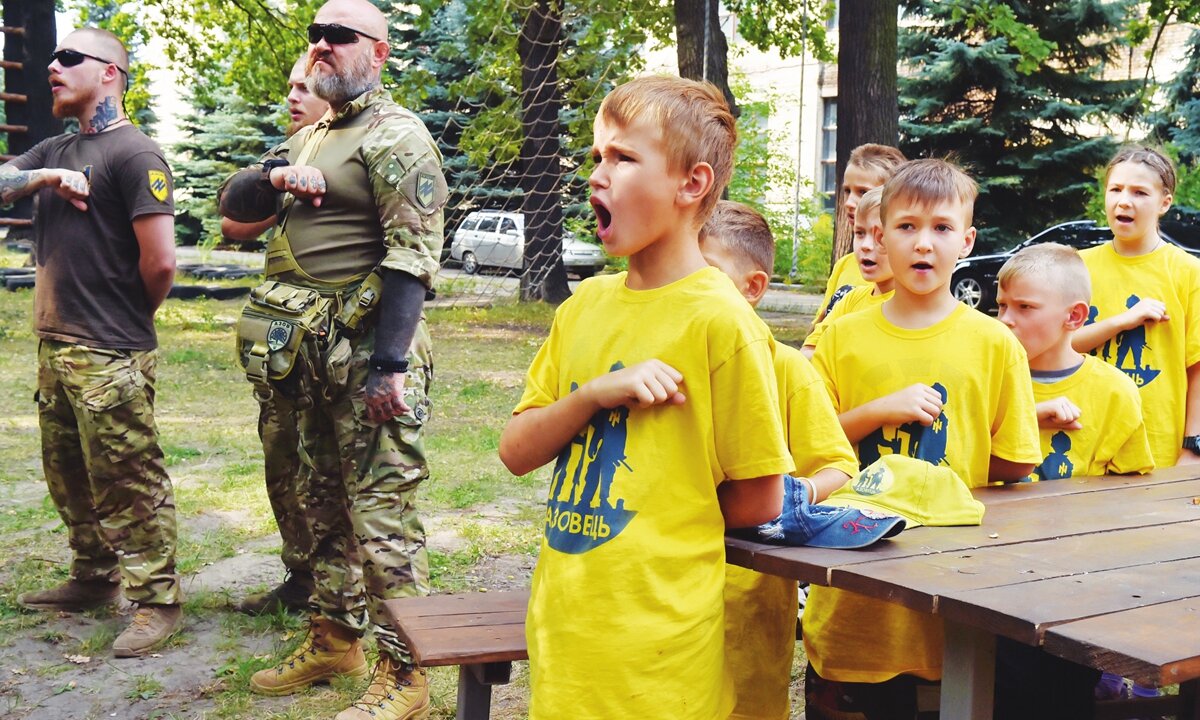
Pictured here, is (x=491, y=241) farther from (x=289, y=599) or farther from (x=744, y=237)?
(x=744, y=237)

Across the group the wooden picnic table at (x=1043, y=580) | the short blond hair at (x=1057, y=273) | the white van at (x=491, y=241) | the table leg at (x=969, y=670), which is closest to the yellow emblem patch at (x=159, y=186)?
the wooden picnic table at (x=1043, y=580)

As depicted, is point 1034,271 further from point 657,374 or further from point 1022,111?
point 1022,111

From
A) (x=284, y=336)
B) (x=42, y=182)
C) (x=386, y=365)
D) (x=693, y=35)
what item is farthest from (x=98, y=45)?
(x=693, y=35)

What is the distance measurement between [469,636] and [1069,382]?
185 centimetres

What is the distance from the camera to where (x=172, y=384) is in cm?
998

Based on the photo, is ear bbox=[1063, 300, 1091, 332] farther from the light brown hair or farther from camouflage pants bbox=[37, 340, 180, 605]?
camouflage pants bbox=[37, 340, 180, 605]

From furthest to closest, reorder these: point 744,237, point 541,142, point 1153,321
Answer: point 541,142, point 1153,321, point 744,237

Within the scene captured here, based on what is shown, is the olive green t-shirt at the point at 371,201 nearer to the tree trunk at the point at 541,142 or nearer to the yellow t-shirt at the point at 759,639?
the yellow t-shirt at the point at 759,639

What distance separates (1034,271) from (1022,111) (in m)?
19.0

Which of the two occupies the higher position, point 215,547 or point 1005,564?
point 1005,564

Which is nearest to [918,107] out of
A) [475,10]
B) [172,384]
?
[475,10]

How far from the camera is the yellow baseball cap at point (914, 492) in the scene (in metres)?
2.53

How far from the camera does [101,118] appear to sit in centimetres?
421

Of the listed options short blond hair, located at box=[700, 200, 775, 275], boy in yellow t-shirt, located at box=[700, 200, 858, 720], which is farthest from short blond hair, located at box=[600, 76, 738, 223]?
short blond hair, located at box=[700, 200, 775, 275]
